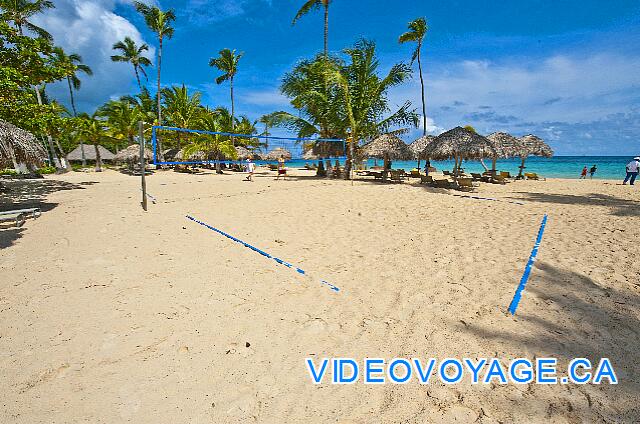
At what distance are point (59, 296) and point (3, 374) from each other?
4.02 feet

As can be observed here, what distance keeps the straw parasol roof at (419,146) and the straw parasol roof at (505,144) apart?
11.8 ft

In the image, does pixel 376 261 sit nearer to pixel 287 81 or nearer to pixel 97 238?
pixel 97 238

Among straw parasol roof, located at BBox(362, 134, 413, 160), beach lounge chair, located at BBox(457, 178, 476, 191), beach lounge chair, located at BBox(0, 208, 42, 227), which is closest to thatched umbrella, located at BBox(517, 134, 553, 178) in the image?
straw parasol roof, located at BBox(362, 134, 413, 160)

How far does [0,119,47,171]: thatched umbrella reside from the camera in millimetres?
6344

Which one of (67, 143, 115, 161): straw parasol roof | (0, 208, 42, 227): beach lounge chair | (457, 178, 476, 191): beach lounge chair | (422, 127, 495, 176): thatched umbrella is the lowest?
(0, 208, 42, 227): beach lounge chair

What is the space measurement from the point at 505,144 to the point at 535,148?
2.69 meters

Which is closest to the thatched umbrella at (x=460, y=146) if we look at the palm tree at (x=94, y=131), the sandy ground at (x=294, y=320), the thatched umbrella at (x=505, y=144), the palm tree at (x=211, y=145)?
the thatched umbrella at (x=505, y=144)

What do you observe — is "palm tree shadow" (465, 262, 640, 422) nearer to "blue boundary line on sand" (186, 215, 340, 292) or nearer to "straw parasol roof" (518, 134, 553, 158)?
"blue boundary line on sand" (186, 215, 340, 292)

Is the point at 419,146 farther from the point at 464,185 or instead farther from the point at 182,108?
the point at 182,108

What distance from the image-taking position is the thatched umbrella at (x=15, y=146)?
20.8ft

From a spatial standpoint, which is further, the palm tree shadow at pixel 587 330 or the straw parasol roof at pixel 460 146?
the straw parasol roof at pixel 460 146

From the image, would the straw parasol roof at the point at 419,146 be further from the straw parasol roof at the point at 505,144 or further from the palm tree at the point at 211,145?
the palm tree at the point at 211,145

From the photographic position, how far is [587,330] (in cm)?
249

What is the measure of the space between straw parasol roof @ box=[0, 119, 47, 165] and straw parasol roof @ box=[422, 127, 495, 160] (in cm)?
1628
